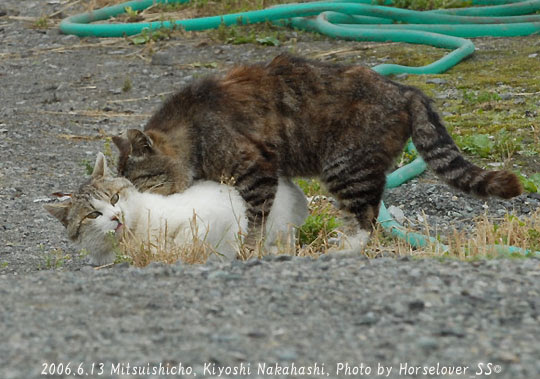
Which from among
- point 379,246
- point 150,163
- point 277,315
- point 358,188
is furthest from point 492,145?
point 277,315

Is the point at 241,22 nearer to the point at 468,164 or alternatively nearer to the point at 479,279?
the point at 468,164

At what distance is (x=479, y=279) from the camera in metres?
4.38

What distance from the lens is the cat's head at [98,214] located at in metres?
6.07

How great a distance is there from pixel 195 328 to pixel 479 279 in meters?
1.37

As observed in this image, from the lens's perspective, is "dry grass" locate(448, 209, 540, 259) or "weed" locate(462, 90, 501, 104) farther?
"weed" locate(462, 90, 501, 104)

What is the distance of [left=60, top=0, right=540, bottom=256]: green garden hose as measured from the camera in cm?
1090

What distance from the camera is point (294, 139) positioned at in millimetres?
6633

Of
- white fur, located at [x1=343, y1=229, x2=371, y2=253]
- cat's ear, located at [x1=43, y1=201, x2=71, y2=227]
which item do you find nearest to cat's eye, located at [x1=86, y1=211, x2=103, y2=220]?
cat's ear, located at [x1=43, y1=201, x2=71, y2=227]

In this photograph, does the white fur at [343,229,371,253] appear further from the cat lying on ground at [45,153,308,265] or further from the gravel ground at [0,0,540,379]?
the gravel ground at [0,0,540,379]

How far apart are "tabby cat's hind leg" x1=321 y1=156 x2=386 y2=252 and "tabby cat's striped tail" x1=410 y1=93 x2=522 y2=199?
373 mm

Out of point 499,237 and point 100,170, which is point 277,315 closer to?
point 499,237

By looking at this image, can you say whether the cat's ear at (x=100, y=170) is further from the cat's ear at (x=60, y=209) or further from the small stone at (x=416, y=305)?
the small stone at (x=416, y=305)

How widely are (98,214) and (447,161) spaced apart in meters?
2.30

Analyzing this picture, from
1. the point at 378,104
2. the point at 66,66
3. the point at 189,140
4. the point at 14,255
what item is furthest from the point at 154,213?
the point at 66,66
